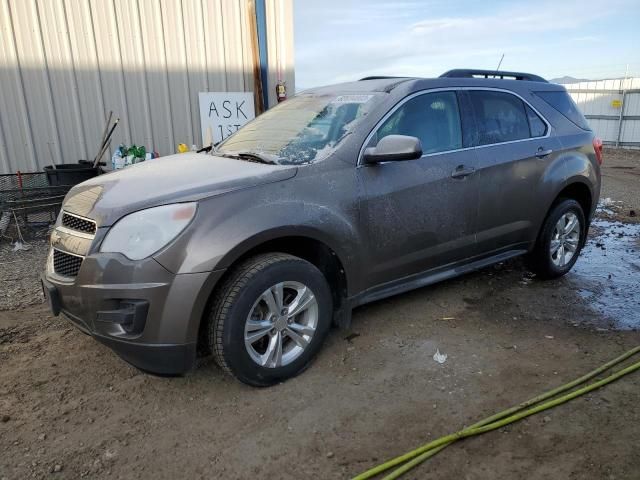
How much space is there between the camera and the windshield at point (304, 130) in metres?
3.22

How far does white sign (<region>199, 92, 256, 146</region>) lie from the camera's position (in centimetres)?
798

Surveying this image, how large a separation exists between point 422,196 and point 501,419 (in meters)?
1.52

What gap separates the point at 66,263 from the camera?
2.79 m

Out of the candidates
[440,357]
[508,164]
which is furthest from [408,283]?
[508,164]

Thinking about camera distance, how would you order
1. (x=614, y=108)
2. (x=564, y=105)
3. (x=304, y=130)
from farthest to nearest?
1. (x=614, y=108)
2. (x=564, y=105)
3. (x=304, y=130)

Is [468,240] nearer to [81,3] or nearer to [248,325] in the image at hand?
[248,325]

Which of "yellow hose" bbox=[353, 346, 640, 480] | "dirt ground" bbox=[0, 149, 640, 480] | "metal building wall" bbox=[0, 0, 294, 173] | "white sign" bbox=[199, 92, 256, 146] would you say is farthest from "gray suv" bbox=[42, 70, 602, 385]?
"white sign" bbox=[199, 92, 256, 146]

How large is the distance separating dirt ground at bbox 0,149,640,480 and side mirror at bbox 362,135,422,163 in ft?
4.31

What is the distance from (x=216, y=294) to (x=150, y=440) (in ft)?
2.64

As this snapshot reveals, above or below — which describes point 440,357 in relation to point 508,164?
below

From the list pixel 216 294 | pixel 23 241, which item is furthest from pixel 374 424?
pixel 23 241

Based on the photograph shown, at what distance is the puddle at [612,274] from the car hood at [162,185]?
2981 mm

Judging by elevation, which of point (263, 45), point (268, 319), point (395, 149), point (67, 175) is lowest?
point (268, 319)

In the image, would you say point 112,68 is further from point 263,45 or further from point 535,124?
point 535,124
